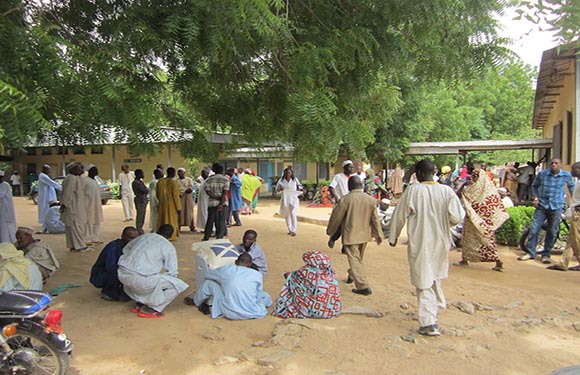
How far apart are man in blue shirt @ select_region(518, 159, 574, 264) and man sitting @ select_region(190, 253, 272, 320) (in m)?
5.29

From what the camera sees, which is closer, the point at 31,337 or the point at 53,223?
the point at 31,337

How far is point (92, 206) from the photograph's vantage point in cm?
956

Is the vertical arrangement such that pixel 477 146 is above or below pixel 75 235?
above

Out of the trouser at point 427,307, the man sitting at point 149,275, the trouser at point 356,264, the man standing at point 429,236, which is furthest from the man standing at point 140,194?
the trouser at point 427,307

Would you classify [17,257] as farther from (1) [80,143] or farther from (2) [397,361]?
(2) [397,361]

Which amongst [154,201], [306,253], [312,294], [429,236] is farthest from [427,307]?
[154,201]

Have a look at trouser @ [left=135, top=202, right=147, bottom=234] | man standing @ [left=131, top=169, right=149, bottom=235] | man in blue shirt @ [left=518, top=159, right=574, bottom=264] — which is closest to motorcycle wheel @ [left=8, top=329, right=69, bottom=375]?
man standing @ [left=131, top=169, right=149, bottom=235]

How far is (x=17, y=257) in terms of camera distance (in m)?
5.24

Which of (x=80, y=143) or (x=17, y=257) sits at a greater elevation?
(x=80, y=143)

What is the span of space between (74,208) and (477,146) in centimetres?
1523

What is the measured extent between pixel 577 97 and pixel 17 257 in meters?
11.1

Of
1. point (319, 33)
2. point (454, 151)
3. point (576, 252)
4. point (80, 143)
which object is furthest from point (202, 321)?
point (454, 151)

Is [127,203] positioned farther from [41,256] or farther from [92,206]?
[41,256]

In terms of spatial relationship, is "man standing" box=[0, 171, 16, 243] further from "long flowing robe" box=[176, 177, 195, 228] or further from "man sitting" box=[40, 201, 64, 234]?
"long flowing robe" box=[176, 177, 195, 228]
